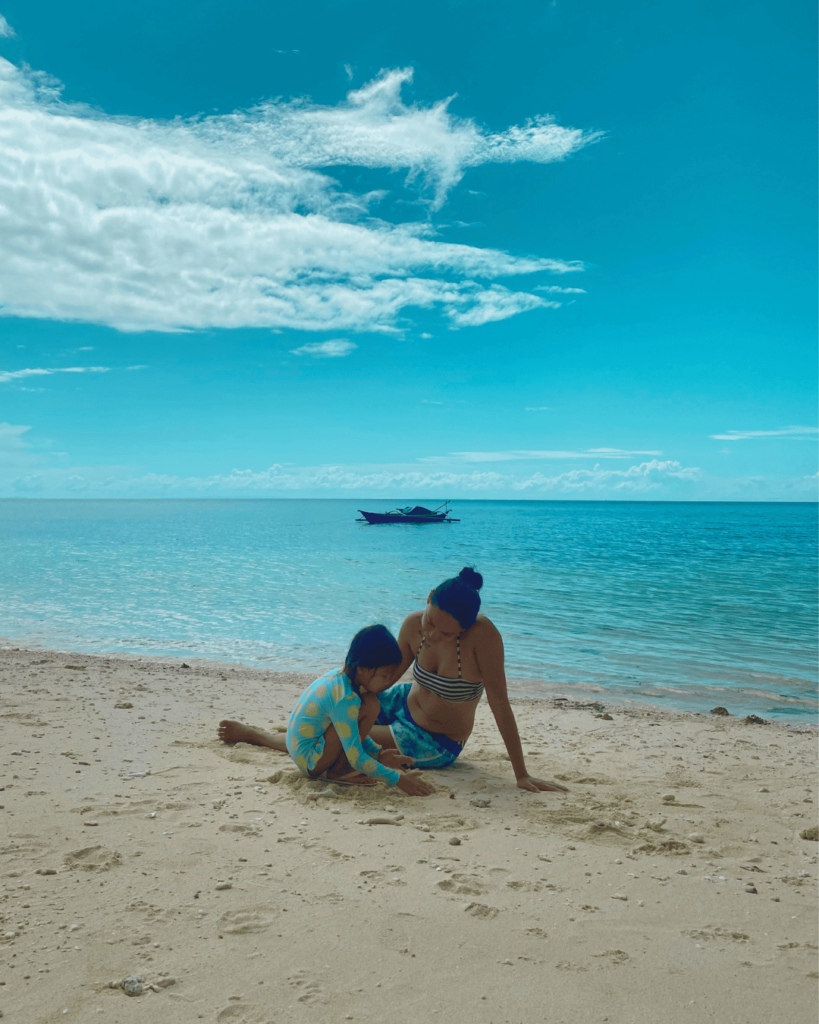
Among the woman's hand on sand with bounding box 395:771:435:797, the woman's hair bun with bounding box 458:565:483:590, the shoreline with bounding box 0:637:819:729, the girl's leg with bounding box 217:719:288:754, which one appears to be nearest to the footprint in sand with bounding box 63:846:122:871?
the woman's hand on sand with bounding box 395:771:435:797

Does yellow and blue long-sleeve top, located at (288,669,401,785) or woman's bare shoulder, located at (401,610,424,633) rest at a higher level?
woman's bare shoulder, located at (401,610,424,633)

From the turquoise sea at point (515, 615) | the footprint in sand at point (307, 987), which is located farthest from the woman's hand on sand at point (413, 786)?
the turquoise sea at point (515, 615)

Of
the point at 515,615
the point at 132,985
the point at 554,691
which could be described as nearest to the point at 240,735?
the point at 132,985

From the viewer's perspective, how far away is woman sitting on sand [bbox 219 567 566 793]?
14.7 ft

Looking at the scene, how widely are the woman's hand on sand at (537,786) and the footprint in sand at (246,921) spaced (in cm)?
224

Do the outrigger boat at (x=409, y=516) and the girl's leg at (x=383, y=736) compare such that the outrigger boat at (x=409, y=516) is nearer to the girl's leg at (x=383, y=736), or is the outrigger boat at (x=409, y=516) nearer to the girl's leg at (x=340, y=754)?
the girl's leg at (x=383, y=736)

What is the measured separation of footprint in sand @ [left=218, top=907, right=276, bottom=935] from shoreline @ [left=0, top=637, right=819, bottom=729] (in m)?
5.95

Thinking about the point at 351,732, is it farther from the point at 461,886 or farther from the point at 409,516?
the point at 409,516

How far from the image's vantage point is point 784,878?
3.56 meters

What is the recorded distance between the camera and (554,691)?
9391 millimetres

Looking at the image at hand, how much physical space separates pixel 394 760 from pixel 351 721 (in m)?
0.75

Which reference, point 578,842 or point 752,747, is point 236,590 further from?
point 578,842

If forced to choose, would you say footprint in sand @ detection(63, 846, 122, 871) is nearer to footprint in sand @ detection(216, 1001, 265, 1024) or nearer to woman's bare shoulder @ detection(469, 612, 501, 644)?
footprint in sand @ detection(216, 1001, 265, 1024)

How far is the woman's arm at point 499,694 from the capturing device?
15.2 feet
